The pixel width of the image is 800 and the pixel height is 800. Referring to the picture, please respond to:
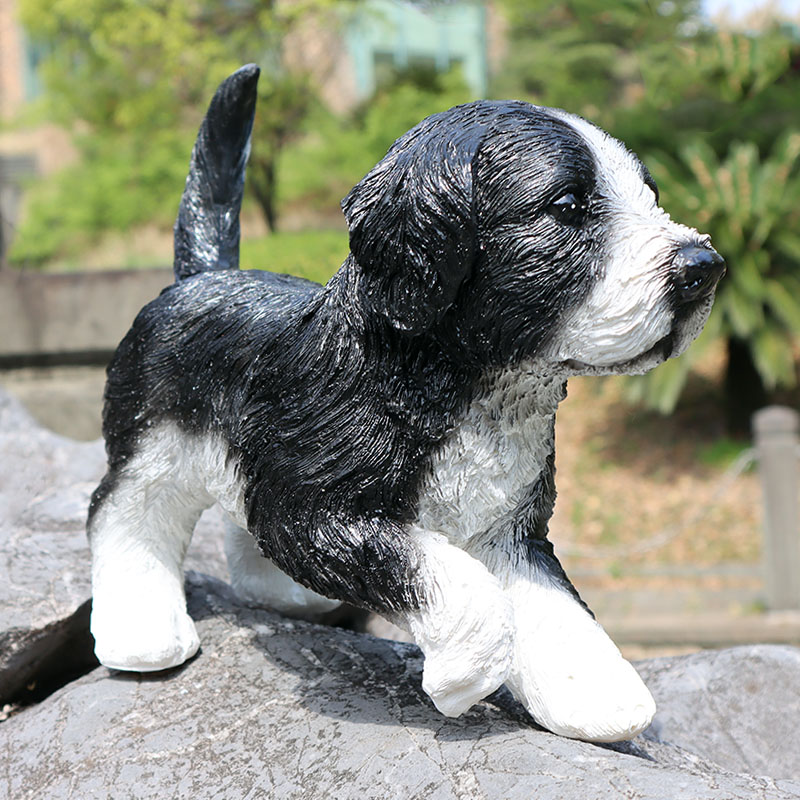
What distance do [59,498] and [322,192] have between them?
9.08 metres

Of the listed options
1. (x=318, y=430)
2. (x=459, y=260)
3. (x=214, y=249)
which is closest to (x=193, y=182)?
(x=214, y=249)

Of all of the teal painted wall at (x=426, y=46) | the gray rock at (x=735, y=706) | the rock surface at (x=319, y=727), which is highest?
the teal painted wall at (x=426, y=46)

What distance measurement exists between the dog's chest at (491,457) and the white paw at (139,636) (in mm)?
785

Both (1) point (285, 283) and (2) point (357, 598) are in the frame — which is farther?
(1) point (285, 283)

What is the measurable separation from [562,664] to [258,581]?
1.09 m

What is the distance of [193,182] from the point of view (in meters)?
2.46

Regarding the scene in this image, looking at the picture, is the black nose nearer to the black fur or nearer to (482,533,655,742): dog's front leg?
the black fur

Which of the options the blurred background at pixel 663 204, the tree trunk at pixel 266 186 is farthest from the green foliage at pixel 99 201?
the tree trunk at pixel 266 186

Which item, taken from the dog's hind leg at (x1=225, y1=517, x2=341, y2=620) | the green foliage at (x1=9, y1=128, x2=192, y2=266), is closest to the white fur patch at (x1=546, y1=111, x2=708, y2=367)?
the dog's hind leg at (x1=225, y1=517, x2=341, y2=620)

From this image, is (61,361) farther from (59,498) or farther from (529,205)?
(529,205)

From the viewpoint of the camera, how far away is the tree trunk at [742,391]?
7.37 meters

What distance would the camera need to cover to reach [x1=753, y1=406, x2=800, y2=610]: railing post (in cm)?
483

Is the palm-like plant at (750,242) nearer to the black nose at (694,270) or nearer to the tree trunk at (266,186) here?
the tree trunk at (266,186)

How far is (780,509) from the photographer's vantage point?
15.8 feet
